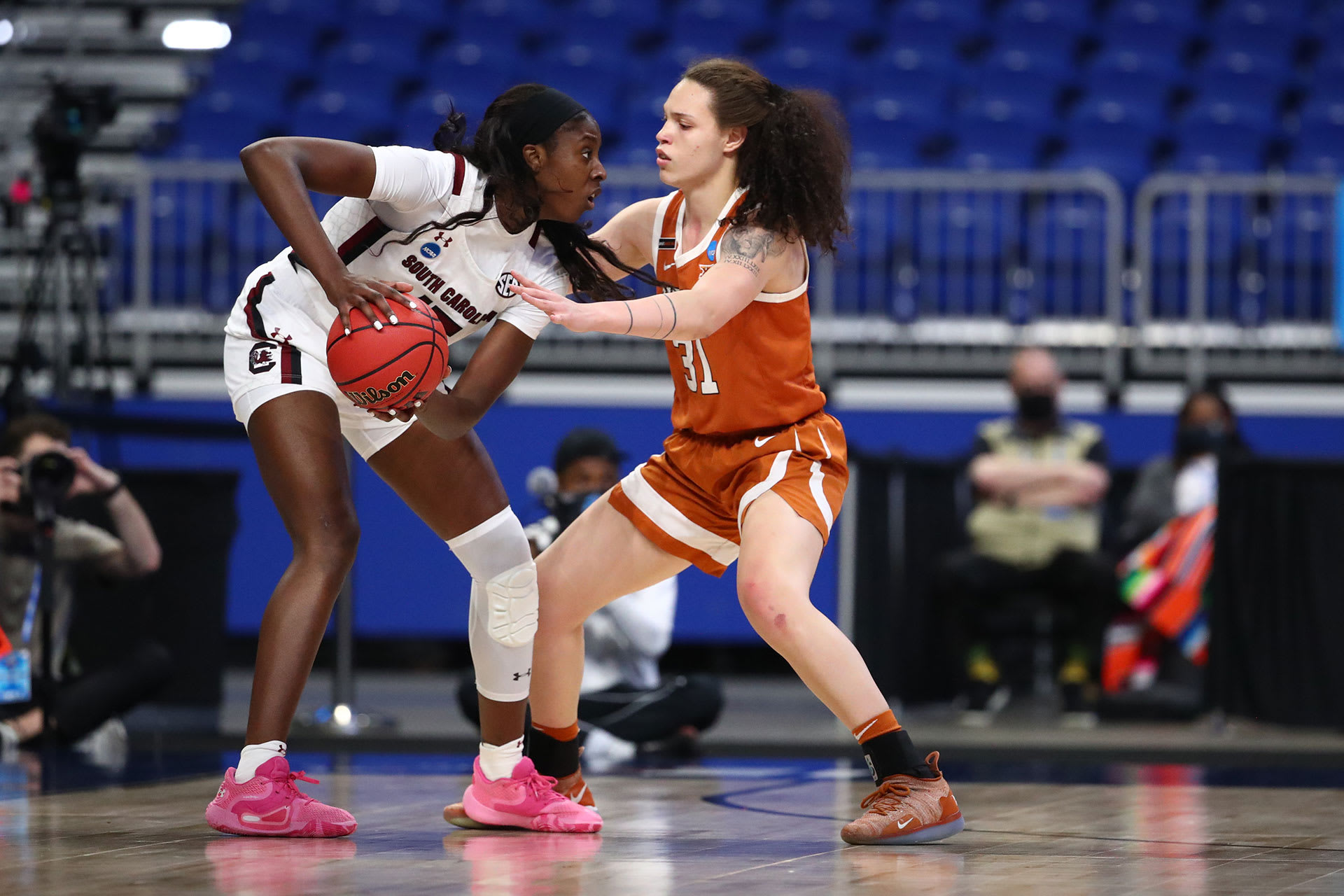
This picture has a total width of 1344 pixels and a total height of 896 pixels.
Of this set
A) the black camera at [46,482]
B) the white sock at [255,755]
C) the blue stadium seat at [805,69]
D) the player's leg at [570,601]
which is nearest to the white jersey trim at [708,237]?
the player's leg at [570,601]

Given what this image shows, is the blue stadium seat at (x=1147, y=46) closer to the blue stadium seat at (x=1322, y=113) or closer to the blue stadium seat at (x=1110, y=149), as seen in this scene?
the blue stadium seat at (x=1110, y=149)

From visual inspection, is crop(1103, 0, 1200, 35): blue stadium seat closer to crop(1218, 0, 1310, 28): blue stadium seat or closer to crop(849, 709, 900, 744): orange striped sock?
crop(1218, 0, 1310, 28): blue stadium seat

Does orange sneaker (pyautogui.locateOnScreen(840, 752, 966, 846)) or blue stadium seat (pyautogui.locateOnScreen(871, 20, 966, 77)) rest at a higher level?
blue stadium seat (pyautogui.locateOnScreen(871, 20, 966, 77))

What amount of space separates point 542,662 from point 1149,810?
1.66 m

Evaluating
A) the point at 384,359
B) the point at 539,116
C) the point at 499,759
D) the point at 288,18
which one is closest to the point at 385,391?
the point at 384,359

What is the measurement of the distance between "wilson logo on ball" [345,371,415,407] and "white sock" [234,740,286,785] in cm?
75

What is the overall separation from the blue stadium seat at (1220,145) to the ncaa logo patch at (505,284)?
7756mm

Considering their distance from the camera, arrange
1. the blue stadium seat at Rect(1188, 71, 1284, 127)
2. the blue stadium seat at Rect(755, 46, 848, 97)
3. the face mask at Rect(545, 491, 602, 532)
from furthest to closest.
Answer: the blue stadium seat at Rect(755, 46, 848, 97) < the blue stadium seat at Rect(1188, 71, 1284, 127) < the face mask at Rect(545, 491, 602, 532)

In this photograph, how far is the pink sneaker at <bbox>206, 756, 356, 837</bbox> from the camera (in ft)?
11.9

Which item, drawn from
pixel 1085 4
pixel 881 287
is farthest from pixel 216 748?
pixel 1085 4

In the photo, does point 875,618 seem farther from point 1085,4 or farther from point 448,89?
point 1085,4

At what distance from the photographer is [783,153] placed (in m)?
3.87

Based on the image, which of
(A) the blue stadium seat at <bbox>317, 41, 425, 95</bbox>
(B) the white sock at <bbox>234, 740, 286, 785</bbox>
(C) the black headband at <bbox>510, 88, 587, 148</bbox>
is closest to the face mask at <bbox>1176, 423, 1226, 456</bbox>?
(C) the black headband at <bbox>510, 88, 587, 148</bbox>

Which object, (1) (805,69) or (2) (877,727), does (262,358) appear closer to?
(2) (877,727)
